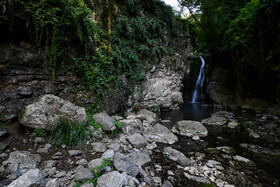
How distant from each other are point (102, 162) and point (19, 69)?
328 centimetres

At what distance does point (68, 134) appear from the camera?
8.59 feet

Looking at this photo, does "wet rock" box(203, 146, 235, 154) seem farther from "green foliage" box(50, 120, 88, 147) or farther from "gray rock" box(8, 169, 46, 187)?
"gray rock" box(8, 169, 46, 187)

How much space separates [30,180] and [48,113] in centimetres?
159

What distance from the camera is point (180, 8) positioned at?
1045 cm

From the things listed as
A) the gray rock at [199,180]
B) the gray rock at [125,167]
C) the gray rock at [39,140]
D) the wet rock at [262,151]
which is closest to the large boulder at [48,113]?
the gray rock at [39,140]

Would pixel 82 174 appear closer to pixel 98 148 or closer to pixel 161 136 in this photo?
pixel 98 148

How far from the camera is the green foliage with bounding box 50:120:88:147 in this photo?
252cm

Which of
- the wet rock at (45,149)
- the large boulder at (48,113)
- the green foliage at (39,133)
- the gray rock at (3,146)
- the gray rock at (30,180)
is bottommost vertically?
the wet rock at (45,149)

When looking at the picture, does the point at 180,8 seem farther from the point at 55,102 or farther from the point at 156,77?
the point at 55,102

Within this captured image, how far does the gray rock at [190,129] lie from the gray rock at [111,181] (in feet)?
10.6

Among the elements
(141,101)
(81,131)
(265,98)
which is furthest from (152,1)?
(265,98)

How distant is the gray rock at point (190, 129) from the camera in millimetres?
4202

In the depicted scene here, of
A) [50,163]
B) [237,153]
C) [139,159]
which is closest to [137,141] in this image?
[139,159]

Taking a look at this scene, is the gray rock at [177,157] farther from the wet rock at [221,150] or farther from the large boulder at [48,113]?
the large boulder at [48,113]
